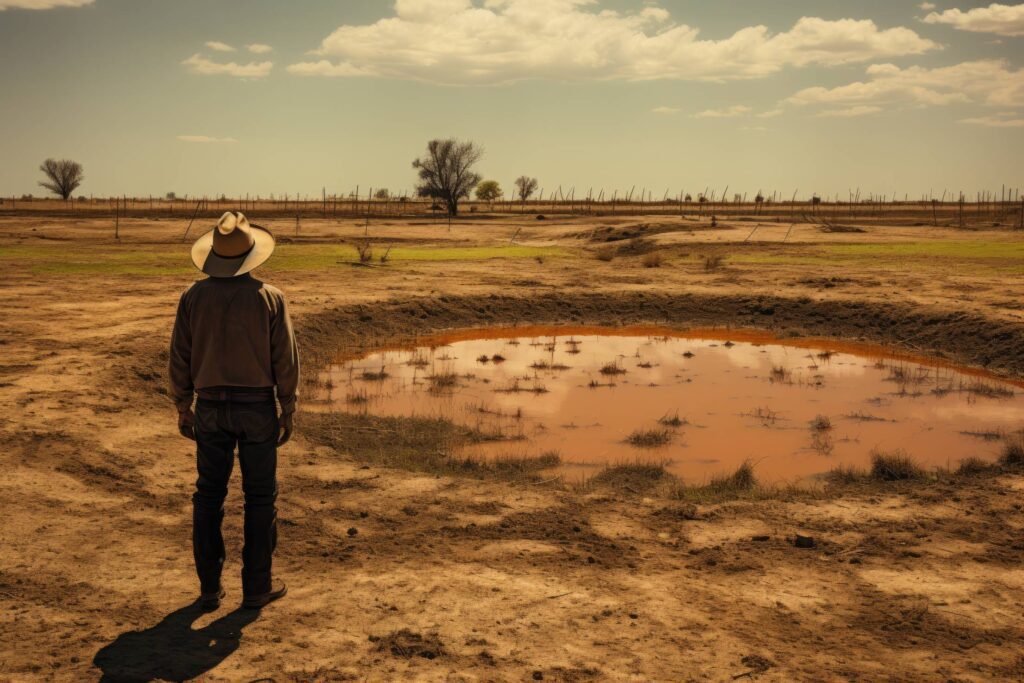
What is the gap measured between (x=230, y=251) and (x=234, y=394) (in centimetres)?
75

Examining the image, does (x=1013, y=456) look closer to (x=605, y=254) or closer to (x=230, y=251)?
(x=230, y=251)

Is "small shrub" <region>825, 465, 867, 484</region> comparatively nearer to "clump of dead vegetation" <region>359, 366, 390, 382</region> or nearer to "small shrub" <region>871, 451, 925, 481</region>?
"small shrub" <region>871, 451, 925, 481</region>

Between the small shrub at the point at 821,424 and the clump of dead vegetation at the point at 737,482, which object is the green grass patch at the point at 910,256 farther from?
the clump of dead vegetation at the point at 737,482

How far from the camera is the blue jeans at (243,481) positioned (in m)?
4.45

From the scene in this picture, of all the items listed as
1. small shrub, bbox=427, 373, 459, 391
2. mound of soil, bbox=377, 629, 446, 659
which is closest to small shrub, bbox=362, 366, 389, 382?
small shrub, bbox=427, 373, 459, 391

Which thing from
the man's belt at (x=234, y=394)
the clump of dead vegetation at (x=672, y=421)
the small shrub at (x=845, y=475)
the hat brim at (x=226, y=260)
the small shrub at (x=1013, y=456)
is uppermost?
the hat brim at (x=226, y=260)

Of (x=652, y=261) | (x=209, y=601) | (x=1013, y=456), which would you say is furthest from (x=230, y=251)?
(x=652, y=261)

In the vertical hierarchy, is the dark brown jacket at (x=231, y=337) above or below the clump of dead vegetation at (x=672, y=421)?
above

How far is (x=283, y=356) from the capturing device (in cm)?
448

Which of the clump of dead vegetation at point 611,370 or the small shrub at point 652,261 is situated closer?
the clump of dead vegetation at point 611,370

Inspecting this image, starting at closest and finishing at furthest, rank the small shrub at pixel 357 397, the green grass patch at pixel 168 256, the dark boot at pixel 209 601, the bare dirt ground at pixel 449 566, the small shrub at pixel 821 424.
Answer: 1. the bare dirt ground at pixel 449 566
2. the dark boot at pixel 209 601
3. the small shrub at pixel 821 424
4. the small shrub at pixel 357 397
5. the green grass patch at pixel 168 256

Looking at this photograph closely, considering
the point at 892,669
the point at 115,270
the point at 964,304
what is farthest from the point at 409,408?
the point at 115,270

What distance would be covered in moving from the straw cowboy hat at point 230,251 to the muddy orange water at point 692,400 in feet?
14.2

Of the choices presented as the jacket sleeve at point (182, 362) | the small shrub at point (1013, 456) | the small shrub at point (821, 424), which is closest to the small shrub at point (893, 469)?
the small shrub at point (1013, 456)
